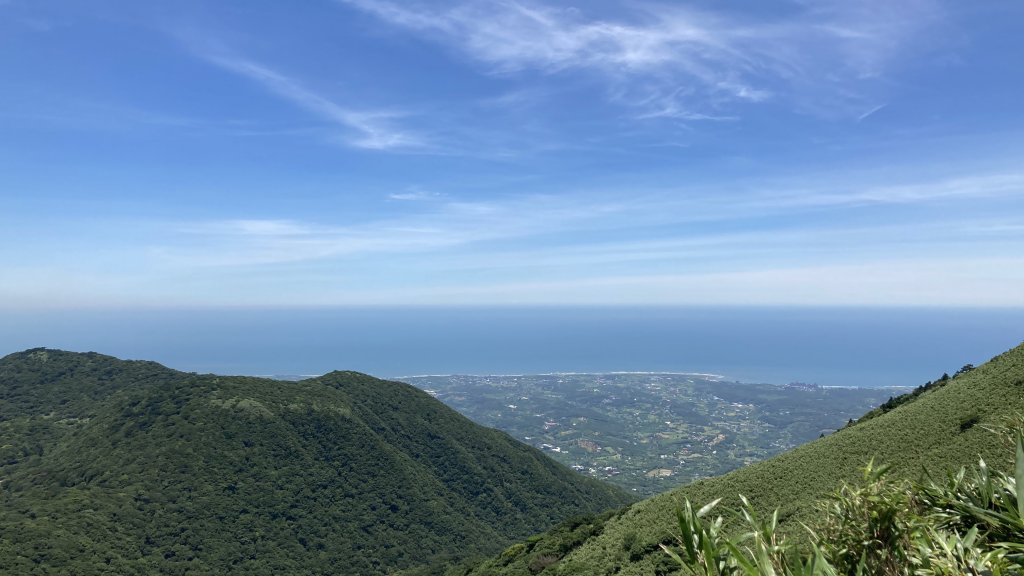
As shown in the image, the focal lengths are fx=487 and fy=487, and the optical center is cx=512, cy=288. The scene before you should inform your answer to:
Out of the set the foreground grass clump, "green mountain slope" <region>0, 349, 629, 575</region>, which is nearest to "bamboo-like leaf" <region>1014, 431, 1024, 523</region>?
the foreground grass clump

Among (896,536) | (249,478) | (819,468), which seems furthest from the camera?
(249,478)

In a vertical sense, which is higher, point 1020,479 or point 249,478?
point 1020,479

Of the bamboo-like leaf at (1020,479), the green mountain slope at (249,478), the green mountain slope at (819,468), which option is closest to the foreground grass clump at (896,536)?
the bamboo-like leaf at (1020,479)

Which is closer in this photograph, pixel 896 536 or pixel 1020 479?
pixel 1020 479

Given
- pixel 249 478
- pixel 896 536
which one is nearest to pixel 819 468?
pixel 896 536

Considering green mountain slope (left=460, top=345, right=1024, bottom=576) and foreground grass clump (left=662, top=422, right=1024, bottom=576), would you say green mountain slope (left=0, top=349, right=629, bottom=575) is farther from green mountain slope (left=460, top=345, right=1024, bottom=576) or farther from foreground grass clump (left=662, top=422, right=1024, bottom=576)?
foreground grass clump (left=662, top=422, right=1024, bottom=576)

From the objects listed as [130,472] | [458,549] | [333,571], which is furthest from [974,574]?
[130,472]

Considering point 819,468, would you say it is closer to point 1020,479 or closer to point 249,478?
point 1020,479
